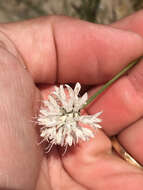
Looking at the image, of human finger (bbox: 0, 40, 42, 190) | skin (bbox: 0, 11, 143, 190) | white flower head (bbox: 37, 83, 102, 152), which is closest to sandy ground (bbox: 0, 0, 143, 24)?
skin (bbox: 0, 11, 143, 190)

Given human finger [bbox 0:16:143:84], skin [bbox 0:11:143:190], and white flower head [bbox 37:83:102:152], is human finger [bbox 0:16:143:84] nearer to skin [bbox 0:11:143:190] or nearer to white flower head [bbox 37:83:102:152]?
skin [bbox 0:11:143:190]

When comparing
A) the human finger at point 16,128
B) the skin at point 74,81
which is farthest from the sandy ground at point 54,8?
the human finger at point 16,128

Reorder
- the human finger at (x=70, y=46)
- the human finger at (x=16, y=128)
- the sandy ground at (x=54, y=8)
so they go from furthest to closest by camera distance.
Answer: the sandy ground at (x=54, y=8) → the human finger at (x=70, y=46) → the human finger at (x=16, y=128)

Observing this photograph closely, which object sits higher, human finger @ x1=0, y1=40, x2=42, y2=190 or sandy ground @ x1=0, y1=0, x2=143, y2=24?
sandy ground @ x1=0, y1=0, x2=143, y2=24

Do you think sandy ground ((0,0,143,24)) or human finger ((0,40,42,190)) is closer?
human finger ((0,40,42,190))

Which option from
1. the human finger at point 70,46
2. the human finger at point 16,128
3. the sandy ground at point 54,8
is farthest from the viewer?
the sandy ground at point 54,8

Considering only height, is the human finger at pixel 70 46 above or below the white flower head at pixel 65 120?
above

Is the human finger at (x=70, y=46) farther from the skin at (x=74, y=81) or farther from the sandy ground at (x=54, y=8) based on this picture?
the sandy ground at (x=54, y=8)

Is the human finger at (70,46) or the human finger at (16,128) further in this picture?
the human finger at (70,46)

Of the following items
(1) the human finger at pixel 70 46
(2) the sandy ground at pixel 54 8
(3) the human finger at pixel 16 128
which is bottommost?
(3) the human finger at pixel 16 128

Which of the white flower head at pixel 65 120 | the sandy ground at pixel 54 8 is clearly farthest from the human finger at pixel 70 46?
the sandy ground at pixel 54 8

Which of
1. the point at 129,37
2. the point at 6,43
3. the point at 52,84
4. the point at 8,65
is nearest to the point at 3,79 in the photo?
the point at 8,65
